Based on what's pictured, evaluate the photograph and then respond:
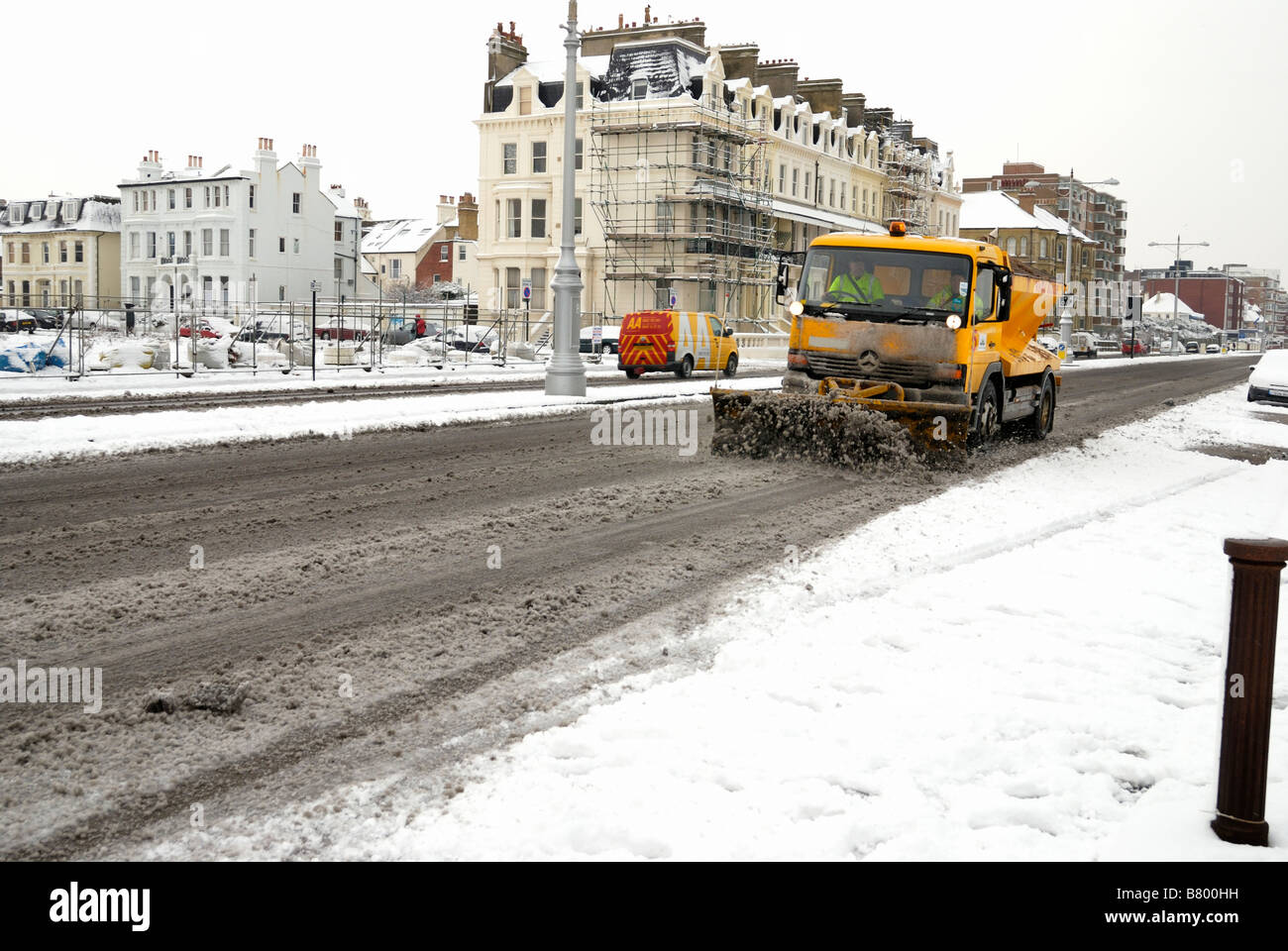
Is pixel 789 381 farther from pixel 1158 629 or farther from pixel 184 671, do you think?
pixel 184 671

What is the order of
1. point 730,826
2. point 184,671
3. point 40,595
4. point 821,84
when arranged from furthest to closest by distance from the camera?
point 821,84 < point 40,595 < point 184,671 < point 730,826

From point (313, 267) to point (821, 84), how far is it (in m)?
36.6

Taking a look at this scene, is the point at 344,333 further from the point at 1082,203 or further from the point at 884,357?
the point at 1082,203

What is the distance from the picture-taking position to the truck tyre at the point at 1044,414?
17.5 m

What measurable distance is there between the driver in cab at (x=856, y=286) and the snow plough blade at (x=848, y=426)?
1059 millimetres

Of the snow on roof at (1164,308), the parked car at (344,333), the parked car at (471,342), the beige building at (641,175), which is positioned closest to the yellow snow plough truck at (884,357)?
the parked car at (471,342)

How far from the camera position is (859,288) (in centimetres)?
1406

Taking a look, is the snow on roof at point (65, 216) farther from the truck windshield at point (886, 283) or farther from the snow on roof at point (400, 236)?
the truck windshield at point (886, 283)

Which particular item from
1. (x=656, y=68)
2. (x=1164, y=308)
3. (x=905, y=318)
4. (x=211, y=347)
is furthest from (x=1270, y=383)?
(x=1164, y=308)

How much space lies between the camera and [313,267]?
78938 mm

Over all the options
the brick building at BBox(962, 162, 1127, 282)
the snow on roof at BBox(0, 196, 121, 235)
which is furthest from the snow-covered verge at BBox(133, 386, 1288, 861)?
the brick building at BBox(962, 162, 1127, 282)

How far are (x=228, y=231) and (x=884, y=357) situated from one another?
67825 millimetres

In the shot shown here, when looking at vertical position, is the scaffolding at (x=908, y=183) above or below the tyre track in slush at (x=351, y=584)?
above
